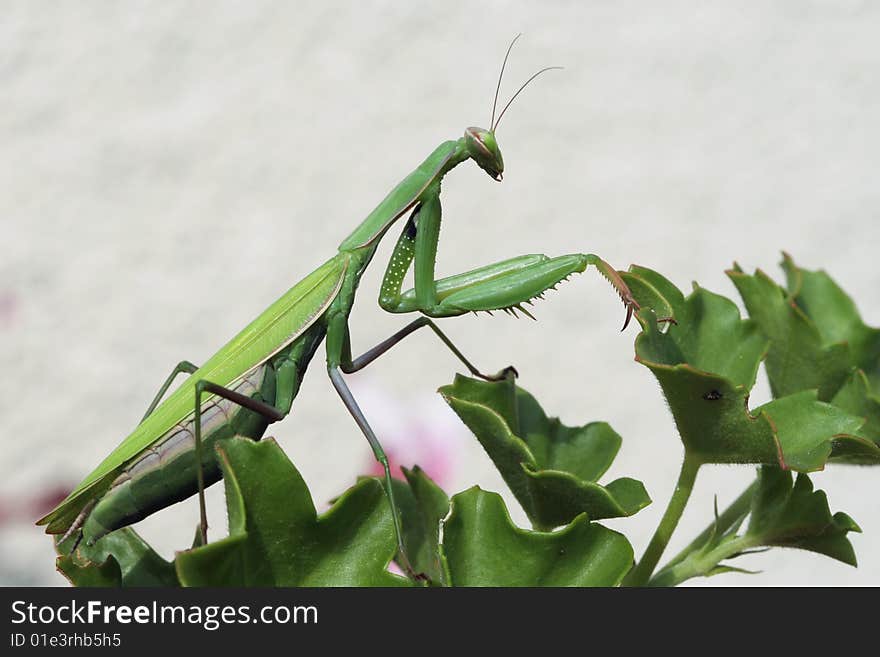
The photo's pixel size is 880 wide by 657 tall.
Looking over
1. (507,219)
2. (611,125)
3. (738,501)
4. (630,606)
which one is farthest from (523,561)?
(611,125)

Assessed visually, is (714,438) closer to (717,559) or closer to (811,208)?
(717,559)

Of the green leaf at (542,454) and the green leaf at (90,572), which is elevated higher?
the green leaf at (542,454)

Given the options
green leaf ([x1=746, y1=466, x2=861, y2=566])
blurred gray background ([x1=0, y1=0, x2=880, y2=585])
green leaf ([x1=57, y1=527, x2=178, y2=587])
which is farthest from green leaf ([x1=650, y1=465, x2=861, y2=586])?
blurred gray background ([x1=0, y1=0, x2=880, y2=585])

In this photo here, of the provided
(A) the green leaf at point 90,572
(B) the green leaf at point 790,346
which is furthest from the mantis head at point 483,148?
(A) the green leaf at point 90,572

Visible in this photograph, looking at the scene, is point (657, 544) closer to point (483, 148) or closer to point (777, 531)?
point (777, 531)

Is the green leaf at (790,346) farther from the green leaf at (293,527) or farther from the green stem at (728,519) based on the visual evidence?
the green leaf at (293,527)

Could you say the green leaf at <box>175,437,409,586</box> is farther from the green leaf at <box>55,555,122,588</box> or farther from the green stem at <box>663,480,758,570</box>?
the green stem at <box>663,480,758,570</box>

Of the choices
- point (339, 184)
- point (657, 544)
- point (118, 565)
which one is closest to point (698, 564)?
point (657, 544)

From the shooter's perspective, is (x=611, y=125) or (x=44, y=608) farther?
(x=611, y=125)
